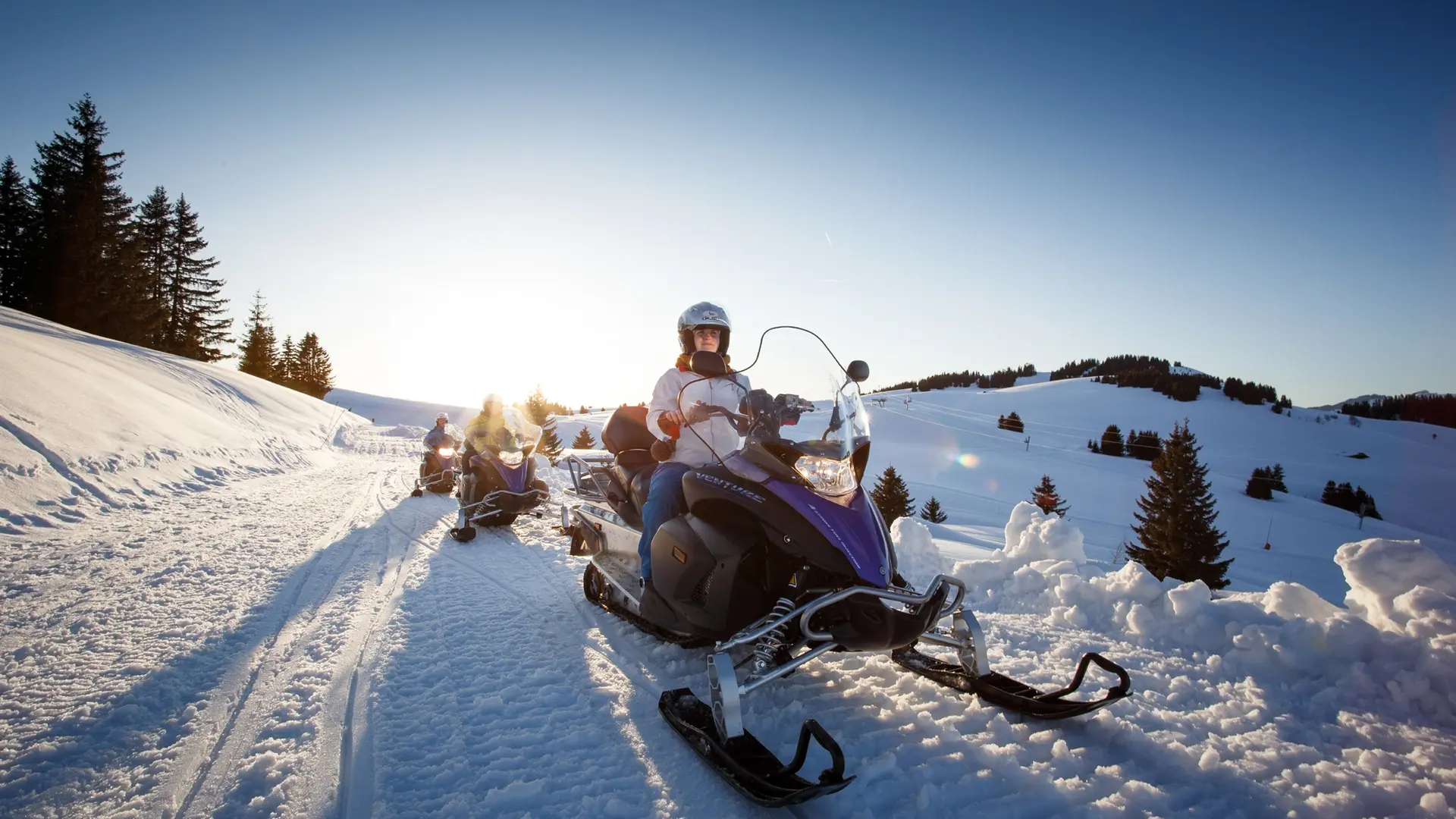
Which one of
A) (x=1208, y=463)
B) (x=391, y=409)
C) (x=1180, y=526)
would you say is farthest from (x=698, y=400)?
(x=391, y=409)

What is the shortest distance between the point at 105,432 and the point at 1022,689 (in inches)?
494

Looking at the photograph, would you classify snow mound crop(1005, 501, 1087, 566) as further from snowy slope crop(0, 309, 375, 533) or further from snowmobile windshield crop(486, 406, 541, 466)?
snowy slope crop(0, 309, 375, 533)

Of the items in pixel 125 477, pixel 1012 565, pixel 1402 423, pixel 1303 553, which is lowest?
pixel 1303 553

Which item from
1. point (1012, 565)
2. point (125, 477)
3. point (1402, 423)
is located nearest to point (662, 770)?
point (1012, 565)

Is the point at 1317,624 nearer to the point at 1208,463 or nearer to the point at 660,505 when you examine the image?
the point at 660,505

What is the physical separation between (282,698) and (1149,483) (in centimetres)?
2416

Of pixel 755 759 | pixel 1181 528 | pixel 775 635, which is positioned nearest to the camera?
pixel 755 759

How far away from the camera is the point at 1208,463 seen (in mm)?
34000

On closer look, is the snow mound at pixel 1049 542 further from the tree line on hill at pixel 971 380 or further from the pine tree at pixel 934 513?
the tree line on hill at pixel 971 380

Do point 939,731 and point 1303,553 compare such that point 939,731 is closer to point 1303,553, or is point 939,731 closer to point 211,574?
point 211,574

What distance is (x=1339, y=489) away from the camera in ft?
90.7

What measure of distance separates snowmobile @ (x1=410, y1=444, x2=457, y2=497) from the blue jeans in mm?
8565

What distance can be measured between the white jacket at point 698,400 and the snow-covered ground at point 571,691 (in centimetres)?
126

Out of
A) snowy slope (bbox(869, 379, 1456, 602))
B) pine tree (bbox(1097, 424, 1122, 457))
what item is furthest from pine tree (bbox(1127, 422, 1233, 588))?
pine tree (bbox(1097, 424, 1122, 457))
